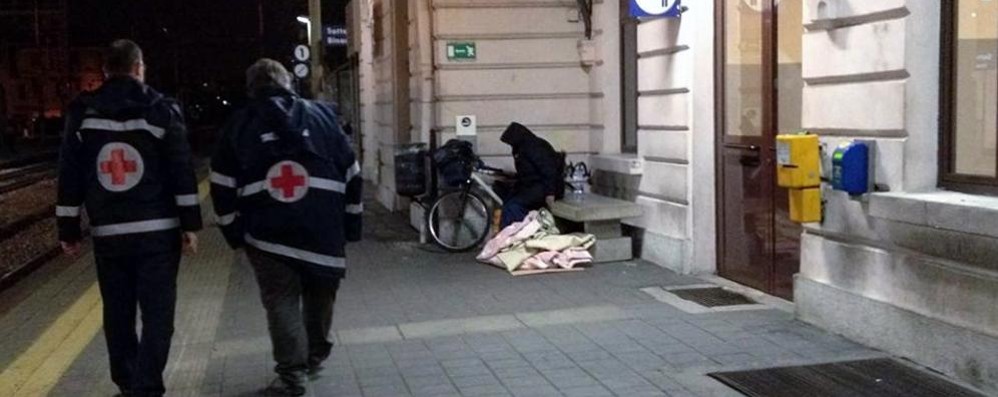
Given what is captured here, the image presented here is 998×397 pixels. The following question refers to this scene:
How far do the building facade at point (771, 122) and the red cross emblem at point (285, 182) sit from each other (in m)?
3.40

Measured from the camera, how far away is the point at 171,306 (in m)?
6.11

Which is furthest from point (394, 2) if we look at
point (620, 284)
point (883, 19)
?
point (883, 19)

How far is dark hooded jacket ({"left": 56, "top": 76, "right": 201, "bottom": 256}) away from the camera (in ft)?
19.5

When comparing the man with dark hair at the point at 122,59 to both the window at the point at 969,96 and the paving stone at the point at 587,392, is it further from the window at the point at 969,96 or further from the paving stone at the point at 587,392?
the window at the point at 969,96

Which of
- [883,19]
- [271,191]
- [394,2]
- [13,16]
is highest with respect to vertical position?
[13,16]

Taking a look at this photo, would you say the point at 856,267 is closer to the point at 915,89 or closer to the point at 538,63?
the point at 915,89

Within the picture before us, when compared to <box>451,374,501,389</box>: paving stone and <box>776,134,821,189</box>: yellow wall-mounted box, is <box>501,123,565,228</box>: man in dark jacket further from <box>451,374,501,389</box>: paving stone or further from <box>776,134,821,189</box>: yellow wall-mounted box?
<box>451,374,501,389</box>: paving stone

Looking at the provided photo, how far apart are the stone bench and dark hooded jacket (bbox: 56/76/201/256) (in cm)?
537

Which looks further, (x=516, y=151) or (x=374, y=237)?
(x=374, y=237)

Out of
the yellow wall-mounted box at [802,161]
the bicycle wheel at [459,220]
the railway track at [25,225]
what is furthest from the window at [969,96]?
the railway track at [25,225]

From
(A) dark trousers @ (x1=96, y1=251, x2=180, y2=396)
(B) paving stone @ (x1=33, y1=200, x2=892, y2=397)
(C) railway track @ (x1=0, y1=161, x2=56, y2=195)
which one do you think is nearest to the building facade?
(B) paving stone @ (x1=33, y1=200, x2=892, y2=397)

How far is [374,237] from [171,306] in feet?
25.0

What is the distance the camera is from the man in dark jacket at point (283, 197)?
20.1 ft

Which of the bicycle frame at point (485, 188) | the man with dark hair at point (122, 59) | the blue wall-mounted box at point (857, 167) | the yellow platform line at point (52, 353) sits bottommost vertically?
the yellow platform line at point (52, 353)
